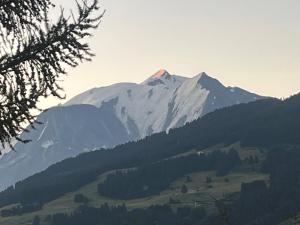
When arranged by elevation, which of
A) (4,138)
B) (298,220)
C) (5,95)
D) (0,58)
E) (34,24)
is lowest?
(298,220)

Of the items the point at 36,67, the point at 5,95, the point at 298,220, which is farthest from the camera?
the point at 298,220

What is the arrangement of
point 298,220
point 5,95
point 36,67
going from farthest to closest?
point 298,220 → point 36,67 → point 5,95

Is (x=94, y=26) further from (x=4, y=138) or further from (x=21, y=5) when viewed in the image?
(x=4, y=138)

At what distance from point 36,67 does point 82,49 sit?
122 centimetres

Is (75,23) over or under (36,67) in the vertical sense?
over

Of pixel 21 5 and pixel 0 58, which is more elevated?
pixel 21 5

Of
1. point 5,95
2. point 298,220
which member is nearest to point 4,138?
point 5,95

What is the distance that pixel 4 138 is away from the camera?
12.5m

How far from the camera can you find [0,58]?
11.8 m

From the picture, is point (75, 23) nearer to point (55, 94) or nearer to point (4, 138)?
point (55, 94)

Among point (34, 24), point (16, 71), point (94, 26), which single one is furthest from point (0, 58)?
point (94, 26)

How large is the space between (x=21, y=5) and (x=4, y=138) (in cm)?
301

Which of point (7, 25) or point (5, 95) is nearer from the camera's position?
point (5, 95)

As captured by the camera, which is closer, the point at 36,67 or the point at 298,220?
the point at 36,67
